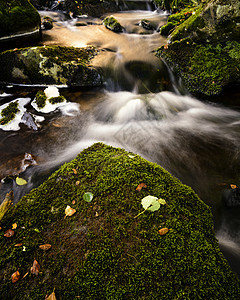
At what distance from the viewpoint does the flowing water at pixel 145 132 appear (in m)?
3.84

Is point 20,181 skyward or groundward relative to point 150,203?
groundward

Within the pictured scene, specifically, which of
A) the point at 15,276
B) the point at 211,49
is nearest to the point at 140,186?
the point at 15,276

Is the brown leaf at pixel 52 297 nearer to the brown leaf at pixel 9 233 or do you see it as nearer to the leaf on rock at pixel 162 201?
the brown leaf at pixel 9 233

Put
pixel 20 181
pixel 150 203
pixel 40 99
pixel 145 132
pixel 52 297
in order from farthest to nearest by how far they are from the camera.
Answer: pixel 40 99 → pixel 145 132 → pixel 20 181 → pixel 150 203 → pixel 52 297

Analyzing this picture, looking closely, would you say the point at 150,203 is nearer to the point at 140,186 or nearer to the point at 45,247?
the point at 140,186

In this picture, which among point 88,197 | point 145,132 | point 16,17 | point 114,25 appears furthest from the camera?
point 114,25

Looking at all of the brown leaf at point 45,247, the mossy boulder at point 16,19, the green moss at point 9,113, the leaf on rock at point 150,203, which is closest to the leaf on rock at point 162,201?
the leaf on rock at point 150,203

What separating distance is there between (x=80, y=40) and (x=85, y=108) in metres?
6.36

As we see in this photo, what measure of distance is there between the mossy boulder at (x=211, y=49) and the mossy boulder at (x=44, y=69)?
155 inches

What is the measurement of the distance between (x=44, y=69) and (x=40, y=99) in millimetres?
1546

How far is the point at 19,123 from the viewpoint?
5.36 m

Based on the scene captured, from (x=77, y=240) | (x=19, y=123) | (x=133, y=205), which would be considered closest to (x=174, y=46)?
(x=19, y=123)

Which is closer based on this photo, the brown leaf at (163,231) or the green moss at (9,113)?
the brown leaf at (163,231)

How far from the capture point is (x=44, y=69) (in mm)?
6816
